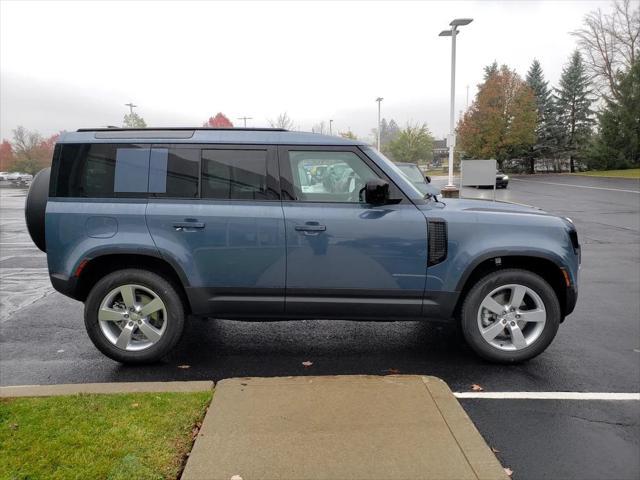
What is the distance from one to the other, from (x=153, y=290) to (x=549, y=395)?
10.6ft

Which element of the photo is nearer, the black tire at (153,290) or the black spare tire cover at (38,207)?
the black tire at (153,290)

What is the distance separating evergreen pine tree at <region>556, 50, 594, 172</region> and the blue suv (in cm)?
5261

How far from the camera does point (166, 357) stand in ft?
14.4

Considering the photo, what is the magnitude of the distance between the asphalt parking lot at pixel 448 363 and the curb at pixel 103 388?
0.28 meters

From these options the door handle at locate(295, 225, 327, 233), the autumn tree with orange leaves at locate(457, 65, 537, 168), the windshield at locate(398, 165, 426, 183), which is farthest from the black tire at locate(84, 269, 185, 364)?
the autumn tree with orange leaves at locate(457, 65, 537, 168)

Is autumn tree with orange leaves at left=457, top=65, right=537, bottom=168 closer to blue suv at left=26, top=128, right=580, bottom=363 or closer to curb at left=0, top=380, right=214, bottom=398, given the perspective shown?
blue suv at left=26, top=128, right=580, bottom=363

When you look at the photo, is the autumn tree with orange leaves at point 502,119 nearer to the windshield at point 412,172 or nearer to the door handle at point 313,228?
the windshield at point 412,172

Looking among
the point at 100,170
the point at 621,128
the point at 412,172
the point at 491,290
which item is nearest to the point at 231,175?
the point at 100,170

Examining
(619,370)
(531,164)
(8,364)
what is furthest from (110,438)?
(531,164)

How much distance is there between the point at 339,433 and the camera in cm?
294

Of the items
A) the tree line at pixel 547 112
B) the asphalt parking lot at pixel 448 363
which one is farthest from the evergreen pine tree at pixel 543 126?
the asphalt parking lot at pixel 448 363

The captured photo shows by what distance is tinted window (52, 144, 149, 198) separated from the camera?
4027 millimetres

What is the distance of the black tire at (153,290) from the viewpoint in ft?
13.3

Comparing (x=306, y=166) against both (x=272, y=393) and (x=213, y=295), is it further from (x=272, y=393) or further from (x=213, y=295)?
(x=272, y=393)
